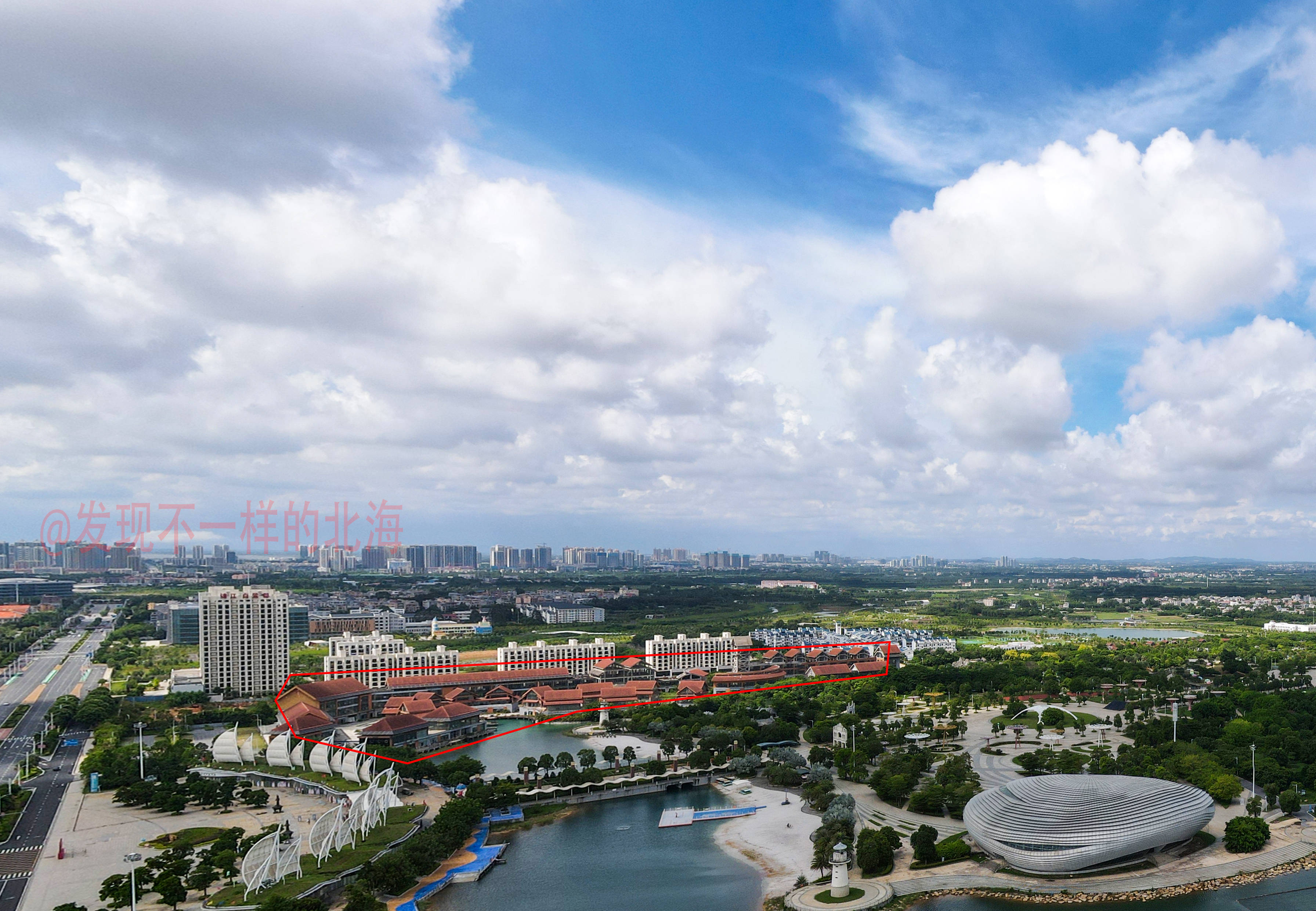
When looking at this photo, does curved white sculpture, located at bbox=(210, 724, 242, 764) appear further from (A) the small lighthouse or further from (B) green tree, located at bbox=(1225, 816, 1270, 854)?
(B) green tree, located at bbox=(1225, 816, 1270, 854)

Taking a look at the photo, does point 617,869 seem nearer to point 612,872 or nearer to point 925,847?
point 612,872

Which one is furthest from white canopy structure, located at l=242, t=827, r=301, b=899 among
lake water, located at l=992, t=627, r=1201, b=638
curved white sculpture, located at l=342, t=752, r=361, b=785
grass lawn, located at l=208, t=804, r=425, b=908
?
lake water, located at l=992, t=627, r=1201, b=638

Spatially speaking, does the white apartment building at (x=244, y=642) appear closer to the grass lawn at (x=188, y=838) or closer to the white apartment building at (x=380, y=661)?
the white apartment building at (x=380, y=661)

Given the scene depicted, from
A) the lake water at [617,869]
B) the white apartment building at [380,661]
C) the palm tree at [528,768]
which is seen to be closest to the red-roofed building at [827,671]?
the white apartment building at [380,661]

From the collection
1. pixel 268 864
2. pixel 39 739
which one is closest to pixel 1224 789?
pixel 268 864

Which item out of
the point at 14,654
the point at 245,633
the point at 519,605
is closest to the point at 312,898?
the point at 245,633

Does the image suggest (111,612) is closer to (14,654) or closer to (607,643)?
(14,654)

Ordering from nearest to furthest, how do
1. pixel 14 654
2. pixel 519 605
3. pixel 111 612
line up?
pixel 14 654 < pixel 111 612 < pixel 519 605
